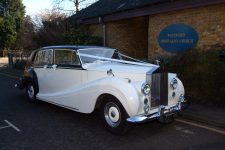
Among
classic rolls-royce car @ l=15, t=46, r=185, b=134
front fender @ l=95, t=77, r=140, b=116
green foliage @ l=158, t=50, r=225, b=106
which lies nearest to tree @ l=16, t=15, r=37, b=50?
green foliage @ l=158, t=50, r=225, b=106

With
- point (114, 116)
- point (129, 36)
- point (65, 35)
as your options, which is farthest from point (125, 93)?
point (65, 35)

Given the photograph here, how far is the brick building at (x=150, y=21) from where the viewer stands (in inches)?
436

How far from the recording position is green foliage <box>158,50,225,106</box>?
8.71 metres

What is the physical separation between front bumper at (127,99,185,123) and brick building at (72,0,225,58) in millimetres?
4188

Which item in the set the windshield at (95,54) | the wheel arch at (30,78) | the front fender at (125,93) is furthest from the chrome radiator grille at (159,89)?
the wheel arch at (30,78)

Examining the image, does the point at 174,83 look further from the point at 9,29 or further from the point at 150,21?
the point at 9,29

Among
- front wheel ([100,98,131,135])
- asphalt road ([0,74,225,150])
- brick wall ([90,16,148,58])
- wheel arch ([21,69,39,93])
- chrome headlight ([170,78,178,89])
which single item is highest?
brick wall ([90,16,148,58])

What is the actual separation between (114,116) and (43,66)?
3296mm

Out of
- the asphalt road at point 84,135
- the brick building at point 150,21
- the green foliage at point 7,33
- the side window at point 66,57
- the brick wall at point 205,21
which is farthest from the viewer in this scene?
the green foliage at point 7,33

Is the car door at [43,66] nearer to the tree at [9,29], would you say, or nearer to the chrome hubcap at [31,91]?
A: the chrome hubcap at [31,91]

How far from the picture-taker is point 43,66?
29.4 feet

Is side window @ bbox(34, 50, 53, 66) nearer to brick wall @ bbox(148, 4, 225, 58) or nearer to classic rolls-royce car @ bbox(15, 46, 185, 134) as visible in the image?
classic rolls-royce car @ bbox(15, 46, 185, 134)

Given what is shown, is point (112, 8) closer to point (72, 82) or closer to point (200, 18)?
point (200, 18)

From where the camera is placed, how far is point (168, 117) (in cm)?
660
